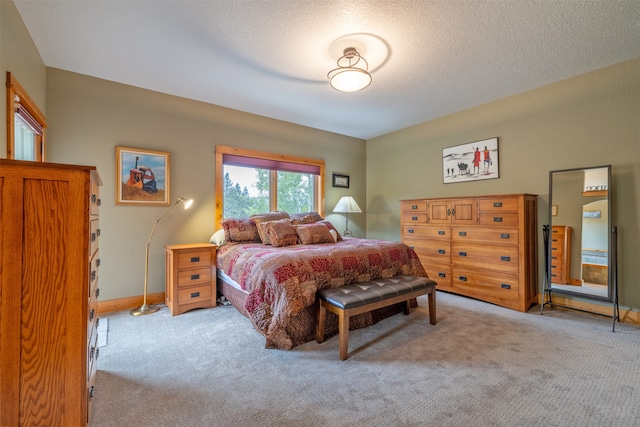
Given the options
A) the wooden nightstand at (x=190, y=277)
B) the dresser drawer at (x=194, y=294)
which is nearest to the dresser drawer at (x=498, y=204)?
the wooden nightstand at (x=190, y=277)

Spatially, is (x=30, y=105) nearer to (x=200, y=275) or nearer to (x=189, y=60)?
(x=189, y=60)

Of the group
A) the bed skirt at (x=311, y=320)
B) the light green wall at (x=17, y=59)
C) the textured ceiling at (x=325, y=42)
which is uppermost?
the textured ceiling at (x=325, y=42)

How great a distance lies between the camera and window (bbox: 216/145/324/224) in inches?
149

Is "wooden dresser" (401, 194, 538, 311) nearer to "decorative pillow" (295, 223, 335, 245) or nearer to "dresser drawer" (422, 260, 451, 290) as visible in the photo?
"dresser drawer" (422, 260, 451, 290)

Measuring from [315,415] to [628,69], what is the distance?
4064 mm

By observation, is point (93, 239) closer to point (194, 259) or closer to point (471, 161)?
point (194, 259)

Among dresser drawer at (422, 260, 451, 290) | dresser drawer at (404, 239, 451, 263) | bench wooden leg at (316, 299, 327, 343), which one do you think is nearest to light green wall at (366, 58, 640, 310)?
dresser drawer at (404, 239, 451, 263)

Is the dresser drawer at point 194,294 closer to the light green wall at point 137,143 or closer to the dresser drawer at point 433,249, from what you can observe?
the light green wall at point 137,143

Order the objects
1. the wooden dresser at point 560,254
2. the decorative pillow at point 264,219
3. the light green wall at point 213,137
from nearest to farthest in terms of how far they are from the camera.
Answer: the light green wall at point 213,137
the wooden dresser at point 560,254
the decorative pillow at point 264,219

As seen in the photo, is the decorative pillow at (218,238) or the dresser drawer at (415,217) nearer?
the decorative pillow at (218,238)

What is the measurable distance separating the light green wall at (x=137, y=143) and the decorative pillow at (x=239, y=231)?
43 centimetres

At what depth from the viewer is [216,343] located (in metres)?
2.20

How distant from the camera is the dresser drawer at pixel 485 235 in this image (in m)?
2.99

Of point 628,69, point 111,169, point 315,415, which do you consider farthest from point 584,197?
point 111,169
